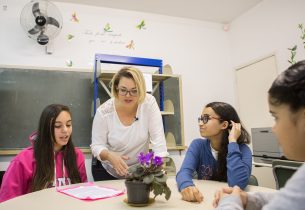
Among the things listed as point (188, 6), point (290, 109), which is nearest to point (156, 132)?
point (290, 109)

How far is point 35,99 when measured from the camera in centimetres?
266

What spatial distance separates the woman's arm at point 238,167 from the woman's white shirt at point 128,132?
493 mm

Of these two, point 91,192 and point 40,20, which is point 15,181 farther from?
point 40,20

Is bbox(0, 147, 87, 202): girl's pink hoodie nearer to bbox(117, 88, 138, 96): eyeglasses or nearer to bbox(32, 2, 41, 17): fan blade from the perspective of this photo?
bbox(117, 88, 138, 96): eyeglasses

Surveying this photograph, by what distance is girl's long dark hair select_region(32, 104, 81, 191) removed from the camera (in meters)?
1.38

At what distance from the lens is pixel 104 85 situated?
9.09 ft

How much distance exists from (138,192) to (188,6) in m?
2.74

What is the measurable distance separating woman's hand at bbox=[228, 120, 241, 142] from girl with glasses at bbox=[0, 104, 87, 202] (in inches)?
34.9

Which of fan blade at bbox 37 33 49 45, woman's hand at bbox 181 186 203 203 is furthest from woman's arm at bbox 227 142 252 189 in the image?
fan blade at bbox 37 33 49 45

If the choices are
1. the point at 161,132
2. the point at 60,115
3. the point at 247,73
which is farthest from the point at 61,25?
the point at 247,73

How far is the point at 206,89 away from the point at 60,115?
2.26 metres

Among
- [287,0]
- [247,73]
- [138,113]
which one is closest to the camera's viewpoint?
[138,113]

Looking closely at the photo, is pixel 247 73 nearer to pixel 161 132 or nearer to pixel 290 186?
pixel 161 132

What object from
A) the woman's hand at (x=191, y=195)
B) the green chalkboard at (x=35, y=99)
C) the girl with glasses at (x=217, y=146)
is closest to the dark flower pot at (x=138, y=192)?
the woman's hand at (x=191, y=195)
